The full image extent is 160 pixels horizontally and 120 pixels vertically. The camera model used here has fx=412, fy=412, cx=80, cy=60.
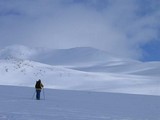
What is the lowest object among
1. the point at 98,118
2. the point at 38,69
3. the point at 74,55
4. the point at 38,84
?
the point at 98,118

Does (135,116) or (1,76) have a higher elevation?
(1,76)

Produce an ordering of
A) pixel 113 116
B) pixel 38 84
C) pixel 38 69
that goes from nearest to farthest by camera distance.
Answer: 1. pixel 113 116
2. pixel 38 84
3. pixel 38 69

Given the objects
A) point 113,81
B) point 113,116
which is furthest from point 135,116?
point 113,81

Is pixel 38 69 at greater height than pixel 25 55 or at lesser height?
lesser

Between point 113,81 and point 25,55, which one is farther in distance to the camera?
point 25,55

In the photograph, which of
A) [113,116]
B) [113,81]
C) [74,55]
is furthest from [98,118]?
[74,55]

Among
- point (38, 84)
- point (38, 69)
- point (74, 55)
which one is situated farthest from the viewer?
point (74, 55)

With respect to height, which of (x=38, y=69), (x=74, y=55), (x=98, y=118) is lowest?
(x=98, y=118)

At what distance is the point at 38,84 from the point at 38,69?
30.0 m

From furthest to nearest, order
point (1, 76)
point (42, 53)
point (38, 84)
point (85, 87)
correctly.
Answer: point (42, 53)
point (1, 76)
point (85, 87)
point (38, 84)

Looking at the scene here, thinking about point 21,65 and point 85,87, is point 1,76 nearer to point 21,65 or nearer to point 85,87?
point 21,65

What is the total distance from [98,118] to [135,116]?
7.11 feet

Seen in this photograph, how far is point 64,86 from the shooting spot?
Result: 45.0 m

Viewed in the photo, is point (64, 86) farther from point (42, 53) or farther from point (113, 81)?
point (42, 53)
